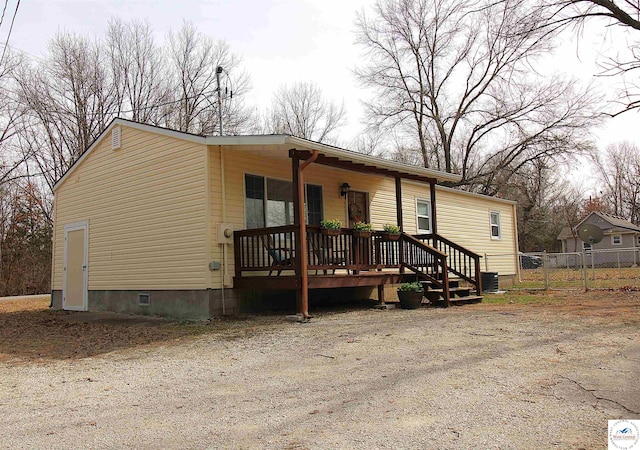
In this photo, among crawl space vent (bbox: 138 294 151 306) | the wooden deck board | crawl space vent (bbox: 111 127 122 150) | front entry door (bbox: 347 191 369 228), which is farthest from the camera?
front entry door (bbox: 347 191 369 228)

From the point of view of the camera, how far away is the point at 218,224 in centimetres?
964

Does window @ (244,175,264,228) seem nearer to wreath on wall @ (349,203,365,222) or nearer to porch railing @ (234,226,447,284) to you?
porch railing @ (234,226,447,284)

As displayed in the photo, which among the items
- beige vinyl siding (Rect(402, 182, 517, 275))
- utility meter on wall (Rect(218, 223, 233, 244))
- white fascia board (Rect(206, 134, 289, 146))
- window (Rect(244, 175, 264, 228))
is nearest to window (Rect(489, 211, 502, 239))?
beige vinyl siding (Rect(402, 182, 517, 275))

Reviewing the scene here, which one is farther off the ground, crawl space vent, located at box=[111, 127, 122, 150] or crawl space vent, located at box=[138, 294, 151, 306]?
crawl space vent, located at box=[111, 127, 122, 150]

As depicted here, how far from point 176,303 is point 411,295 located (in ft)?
15.3

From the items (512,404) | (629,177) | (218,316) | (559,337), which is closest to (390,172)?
(218,316)

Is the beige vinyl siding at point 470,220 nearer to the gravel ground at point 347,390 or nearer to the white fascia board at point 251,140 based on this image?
the white fascia board at point 251,140

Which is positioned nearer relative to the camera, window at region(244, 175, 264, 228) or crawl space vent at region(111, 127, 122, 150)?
window at region(244, 175, 264, 228)

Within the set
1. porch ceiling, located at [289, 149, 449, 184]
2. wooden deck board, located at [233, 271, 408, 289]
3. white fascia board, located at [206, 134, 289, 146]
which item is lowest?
wooden deck board, located at [233, 271, 408, 289]

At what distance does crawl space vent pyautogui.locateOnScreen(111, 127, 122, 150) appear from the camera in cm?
1184

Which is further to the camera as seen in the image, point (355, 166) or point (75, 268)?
point (75, 268)

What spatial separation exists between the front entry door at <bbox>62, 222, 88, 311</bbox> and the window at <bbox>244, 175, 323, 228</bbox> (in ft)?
16.2

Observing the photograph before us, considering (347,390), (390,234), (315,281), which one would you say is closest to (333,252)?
(315,281)

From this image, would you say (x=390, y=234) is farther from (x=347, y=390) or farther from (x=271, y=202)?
(x=347, y=390)
